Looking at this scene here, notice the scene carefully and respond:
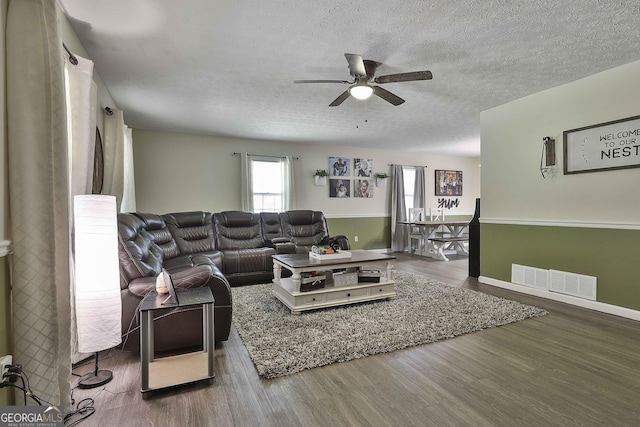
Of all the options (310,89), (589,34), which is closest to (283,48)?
(310,89)

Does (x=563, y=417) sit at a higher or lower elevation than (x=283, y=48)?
lower

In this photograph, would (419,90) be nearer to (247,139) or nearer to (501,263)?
(501,263)

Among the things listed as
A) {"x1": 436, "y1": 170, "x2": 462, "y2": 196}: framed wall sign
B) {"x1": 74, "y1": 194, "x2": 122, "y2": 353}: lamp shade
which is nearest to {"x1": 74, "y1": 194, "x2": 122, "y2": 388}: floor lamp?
{"x1": 74, "y1": 194, "x2": 122, "y2": 353}: lamp shade

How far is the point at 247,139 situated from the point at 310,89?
2845 millimetres

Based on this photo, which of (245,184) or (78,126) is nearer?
(78,126)

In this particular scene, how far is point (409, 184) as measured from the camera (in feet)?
25.1

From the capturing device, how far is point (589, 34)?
2.41 meters

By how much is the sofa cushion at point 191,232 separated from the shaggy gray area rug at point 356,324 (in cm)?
114

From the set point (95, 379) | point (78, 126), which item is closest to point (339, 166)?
point (78, 126)

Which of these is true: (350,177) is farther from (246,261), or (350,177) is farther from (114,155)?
(114,155)

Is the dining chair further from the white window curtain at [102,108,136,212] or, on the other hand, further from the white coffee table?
the white window curtain at [102,108,136,212]

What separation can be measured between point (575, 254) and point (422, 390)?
268 centimetres

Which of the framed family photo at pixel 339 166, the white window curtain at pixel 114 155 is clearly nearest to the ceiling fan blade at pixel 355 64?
the white window curtain at pixel 114 155

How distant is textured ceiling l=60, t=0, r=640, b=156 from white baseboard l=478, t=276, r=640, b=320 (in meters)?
2.32
